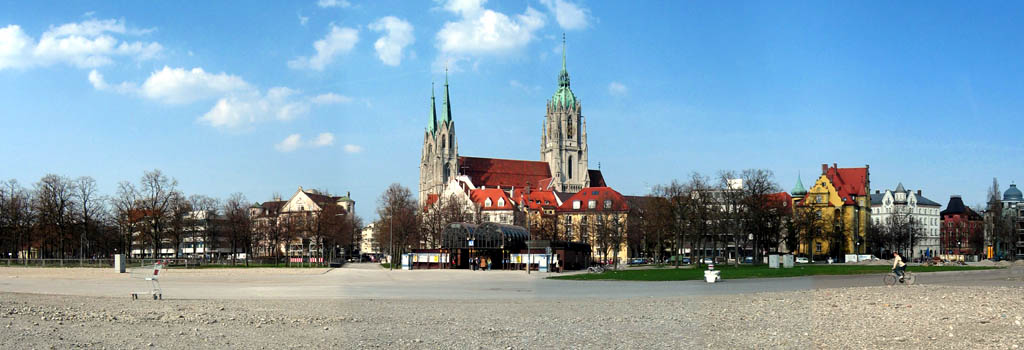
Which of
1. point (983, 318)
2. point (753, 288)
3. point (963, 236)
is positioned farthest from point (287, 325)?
point (963, 236)

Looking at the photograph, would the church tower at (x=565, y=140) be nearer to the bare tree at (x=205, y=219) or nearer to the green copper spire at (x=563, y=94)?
the green copper spire at (x=563, y=94)

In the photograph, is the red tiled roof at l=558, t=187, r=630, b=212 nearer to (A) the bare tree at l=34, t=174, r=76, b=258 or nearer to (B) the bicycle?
(A) the bare tree at l=34, t=174, r=76, b=258

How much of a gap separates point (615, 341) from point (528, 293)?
1616 centimetres

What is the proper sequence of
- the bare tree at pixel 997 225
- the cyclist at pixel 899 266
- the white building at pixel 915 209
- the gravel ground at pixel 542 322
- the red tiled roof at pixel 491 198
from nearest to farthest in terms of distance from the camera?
1. the gravel ground at pixel 542 322
2. the cyclist at pixel 899 266
3. the bare tree at pixel 997 225
4. the red tiled roof at pixel 491 198
5. the white building at pixel 915 209

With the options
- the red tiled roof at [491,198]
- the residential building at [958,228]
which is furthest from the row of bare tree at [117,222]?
the residential building at [958,228]

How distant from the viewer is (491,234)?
238 ft

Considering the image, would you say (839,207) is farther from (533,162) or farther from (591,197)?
(533,162)

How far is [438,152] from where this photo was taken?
181 meters

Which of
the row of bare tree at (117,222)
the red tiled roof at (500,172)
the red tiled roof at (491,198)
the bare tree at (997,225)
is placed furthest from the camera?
the red tiled roof at (500,172)

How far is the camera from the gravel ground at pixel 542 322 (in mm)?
17734

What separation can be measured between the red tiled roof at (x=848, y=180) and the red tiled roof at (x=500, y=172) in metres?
78.6

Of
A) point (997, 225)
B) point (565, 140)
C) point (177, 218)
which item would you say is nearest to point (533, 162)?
point (565, 140)

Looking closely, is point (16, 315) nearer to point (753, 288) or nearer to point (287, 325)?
point (287, 325)

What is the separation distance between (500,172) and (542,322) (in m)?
161
